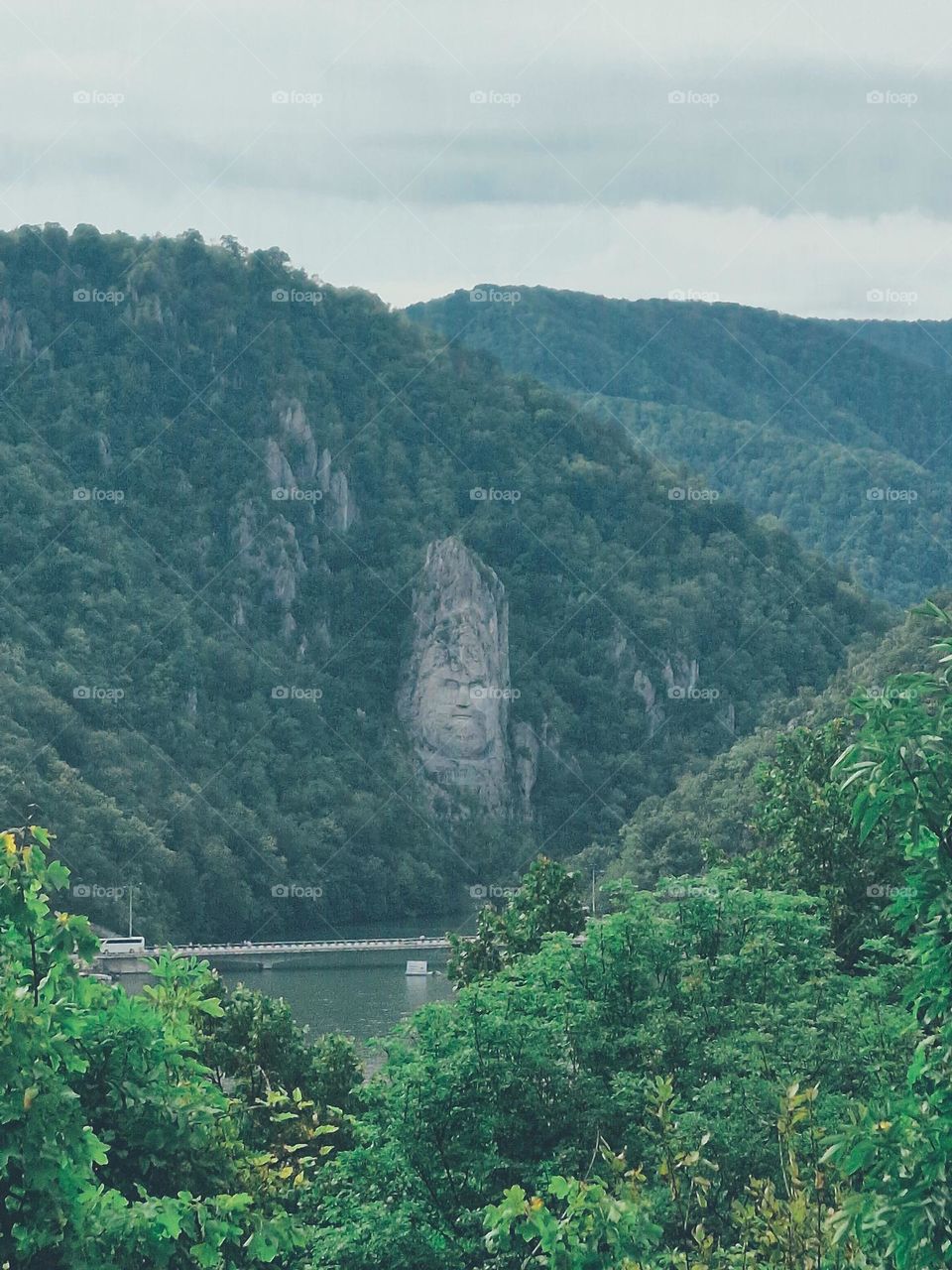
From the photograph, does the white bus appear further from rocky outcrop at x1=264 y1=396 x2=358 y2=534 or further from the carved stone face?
rocky outcrop at x1=264 y1=396 x2=358 y2=534

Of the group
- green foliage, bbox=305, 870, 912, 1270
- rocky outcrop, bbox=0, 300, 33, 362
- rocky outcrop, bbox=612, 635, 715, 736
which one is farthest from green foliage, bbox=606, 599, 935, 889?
green foliage, bbox=305, 870, 912, 1270

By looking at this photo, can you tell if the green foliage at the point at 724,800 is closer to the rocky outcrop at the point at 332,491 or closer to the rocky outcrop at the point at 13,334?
the rocky outcrop at the point at 332,491

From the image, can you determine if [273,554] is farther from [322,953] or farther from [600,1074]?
[600,1074]

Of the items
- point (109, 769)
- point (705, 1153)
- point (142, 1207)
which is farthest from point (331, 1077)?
point (109, 769)

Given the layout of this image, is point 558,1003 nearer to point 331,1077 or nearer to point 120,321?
point 331,1077

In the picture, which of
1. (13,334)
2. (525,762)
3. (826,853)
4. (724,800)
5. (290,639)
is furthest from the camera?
(13,334)

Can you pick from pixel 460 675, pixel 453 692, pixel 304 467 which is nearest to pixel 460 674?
pixel 460 675
